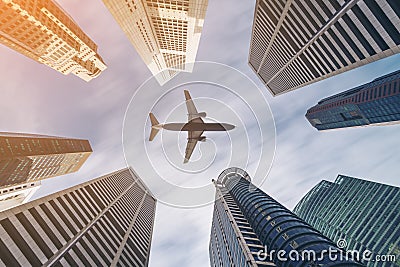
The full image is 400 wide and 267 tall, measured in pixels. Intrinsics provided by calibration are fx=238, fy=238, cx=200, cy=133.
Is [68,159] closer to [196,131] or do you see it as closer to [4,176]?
[4,176]

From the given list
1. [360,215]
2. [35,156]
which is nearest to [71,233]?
[35,156]

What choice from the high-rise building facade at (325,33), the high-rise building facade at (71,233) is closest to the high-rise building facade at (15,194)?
the high-rise building facade at (71,233)

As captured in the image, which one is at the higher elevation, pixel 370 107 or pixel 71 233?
pixel 71 233

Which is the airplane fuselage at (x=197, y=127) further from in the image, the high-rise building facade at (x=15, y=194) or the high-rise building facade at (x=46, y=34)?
the high-rise building facade at (x=15, y=194)

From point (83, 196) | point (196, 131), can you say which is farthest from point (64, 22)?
point (196, 131)

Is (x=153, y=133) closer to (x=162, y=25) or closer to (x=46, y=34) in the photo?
(x=162, y=25)
